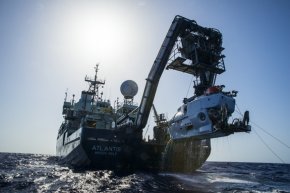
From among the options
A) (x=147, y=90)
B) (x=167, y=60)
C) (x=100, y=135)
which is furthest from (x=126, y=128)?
(x=167, y=60)

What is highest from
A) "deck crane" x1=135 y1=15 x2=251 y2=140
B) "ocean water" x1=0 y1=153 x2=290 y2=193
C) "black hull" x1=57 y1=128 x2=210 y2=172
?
"deck crane" x1=135 y1=15 x2=251 y2=140

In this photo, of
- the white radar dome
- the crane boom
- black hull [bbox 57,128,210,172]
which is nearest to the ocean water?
black hull [bbox 57,128,210,172]

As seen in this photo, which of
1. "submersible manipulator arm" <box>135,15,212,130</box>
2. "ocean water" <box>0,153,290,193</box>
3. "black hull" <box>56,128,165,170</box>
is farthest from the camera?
"black hull" <box>56,128,165,170</box>

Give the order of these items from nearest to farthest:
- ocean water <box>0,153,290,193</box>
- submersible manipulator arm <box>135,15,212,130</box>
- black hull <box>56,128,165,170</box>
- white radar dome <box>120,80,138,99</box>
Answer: ocean water <box>0,153,290,193</box>
submersible manipulator arm <box>135,15,212,130</box>
black hull <box>56,128,165,170</box>
white radar dome <box>120,80,138,99</box>

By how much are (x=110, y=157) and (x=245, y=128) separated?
14465 mm

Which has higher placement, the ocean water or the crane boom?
the crane boom

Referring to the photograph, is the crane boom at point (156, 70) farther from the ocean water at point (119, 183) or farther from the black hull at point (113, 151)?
the ocean water at point (119, 183)

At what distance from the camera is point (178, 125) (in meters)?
20.4

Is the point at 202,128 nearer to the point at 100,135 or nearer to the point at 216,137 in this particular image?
the point at 216,137

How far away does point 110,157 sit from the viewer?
25406 millimetres

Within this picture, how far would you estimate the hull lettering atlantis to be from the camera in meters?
17.3

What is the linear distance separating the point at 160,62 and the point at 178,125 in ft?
25.4

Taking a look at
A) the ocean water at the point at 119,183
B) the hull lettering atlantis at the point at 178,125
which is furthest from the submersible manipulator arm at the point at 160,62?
the ocean water at the point at 119,183

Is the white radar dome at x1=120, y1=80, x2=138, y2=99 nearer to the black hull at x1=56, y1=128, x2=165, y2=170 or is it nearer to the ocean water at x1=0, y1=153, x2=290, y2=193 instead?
the black hull at x1=56, y1=128, x2=165, y2=170
